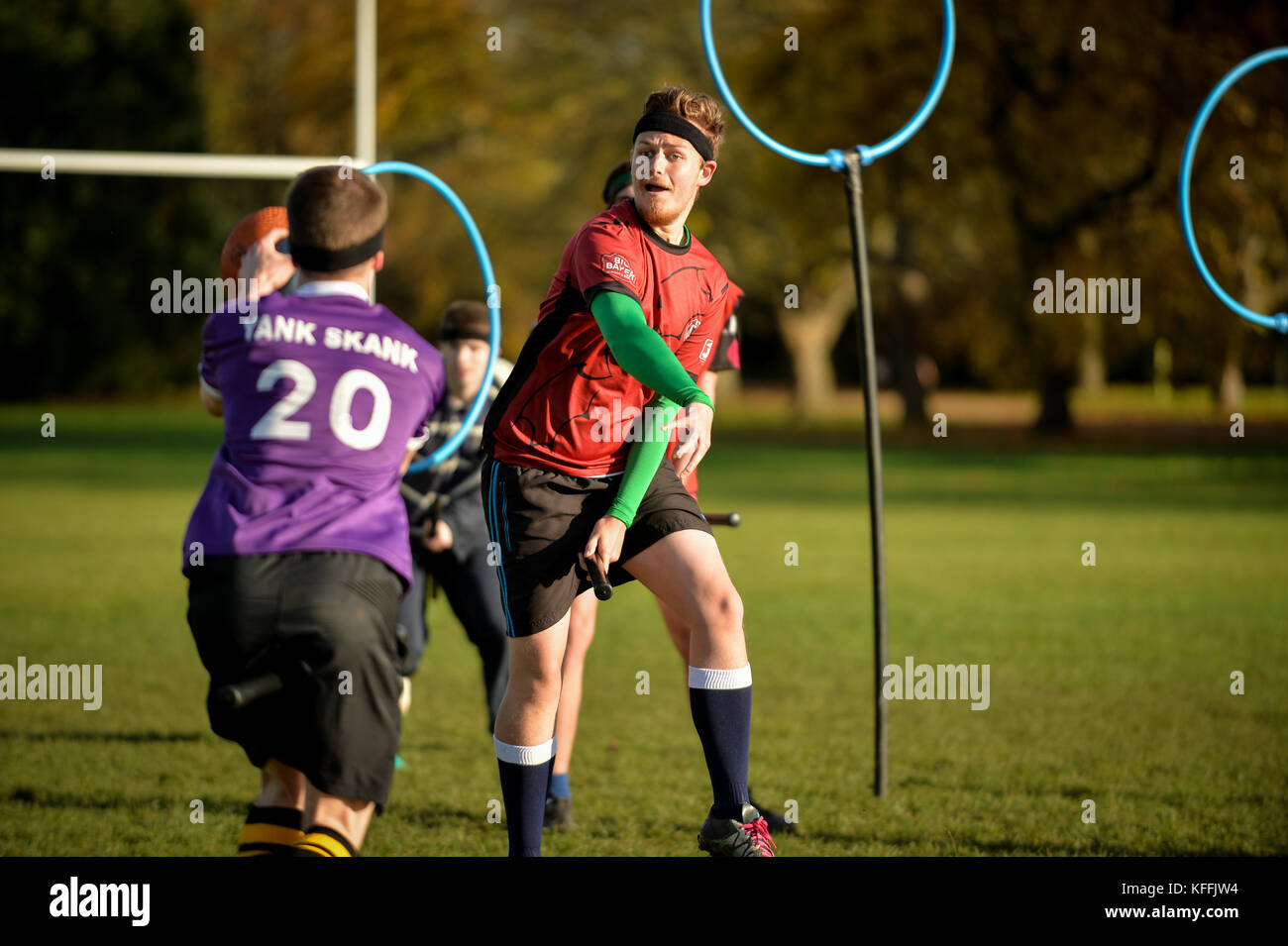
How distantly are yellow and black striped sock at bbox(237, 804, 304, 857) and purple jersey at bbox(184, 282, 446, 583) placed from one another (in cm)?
69

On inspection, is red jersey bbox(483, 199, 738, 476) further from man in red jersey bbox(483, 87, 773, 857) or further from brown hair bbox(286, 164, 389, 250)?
brown hair bbox(286, 164, 389, 250)

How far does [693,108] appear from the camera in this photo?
14.0ft

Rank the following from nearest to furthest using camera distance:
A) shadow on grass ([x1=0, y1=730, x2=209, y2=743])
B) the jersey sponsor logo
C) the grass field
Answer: the jersey sponsor logo → the grass field → shadow on grass ([x1=0, y1=730, x2=209, y2=743])

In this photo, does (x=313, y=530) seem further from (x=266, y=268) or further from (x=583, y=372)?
(x=583, y=372)

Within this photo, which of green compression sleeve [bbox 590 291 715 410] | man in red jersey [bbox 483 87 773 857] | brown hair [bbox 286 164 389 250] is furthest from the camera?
man in red jersey [bbox 483 87 773 857]

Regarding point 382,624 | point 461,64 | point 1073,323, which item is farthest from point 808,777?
point 461,64

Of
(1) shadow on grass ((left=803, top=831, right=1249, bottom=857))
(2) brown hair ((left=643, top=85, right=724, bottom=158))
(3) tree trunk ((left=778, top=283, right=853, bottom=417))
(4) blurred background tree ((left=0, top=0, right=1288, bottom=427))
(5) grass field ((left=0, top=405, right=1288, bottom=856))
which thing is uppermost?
(4) blurred background tree ((left=0, top=0, right=1288, bottom=427))

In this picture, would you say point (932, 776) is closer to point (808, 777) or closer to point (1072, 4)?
point (808, 777)

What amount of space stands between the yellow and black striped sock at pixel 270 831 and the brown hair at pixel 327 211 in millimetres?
1506

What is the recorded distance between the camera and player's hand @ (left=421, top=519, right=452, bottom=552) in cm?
596

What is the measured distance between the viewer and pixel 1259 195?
25969 mm

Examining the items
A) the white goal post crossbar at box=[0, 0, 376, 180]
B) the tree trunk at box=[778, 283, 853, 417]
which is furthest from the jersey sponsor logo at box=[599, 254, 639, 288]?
the tree trunk at box=[778, 283, 853, 417]

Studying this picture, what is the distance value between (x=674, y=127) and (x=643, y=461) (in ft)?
3.44

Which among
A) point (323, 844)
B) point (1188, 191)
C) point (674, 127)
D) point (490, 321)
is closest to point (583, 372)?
point (674, 127)
